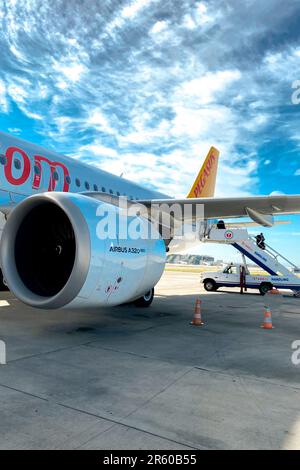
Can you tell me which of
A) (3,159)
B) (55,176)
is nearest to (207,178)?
(55,176)

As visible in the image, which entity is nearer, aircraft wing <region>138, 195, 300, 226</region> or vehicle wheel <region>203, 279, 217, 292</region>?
aircraft wing <region>138, 195, 300, 226</region>

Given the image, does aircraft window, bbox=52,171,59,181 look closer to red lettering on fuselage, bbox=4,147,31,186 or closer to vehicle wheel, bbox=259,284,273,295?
red lettering on fuselage, bbox=4,147,31,186

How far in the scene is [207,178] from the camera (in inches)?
663

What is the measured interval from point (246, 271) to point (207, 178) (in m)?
4.53

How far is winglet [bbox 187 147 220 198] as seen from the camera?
52.2ft

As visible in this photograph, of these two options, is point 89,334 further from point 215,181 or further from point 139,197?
point 215,181

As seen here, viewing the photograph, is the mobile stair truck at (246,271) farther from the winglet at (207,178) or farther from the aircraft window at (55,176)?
the aircraft window at (55,176)

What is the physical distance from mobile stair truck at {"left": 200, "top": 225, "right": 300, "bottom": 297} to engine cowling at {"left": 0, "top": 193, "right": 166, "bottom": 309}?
9.47 meters

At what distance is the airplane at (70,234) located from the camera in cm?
455

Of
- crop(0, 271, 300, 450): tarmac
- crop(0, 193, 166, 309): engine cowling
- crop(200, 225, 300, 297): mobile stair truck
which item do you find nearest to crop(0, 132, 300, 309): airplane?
crop(0, 193, 166, 309): engine cowling

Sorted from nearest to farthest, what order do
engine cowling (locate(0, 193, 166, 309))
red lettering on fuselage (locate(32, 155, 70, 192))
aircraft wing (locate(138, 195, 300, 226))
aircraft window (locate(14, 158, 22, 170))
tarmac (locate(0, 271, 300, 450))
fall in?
tarmac (locate(0, 271, 300, 450)), engine cowling (locate(0, 193, 166, 309)), aircraft window (locate(14, 158, 22, 170)), red lettering on fuselage (locate(32, 155, 70, 192)), aircraft wing (locate(138, 195, 300, 226))

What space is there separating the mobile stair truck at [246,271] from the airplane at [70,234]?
7113 millimetres

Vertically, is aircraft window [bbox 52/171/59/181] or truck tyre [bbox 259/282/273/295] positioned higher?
A: aircraft window [bbox 52/171/59/181]

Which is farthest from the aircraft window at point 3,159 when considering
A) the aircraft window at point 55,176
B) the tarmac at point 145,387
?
the tarmac at point 145,387
